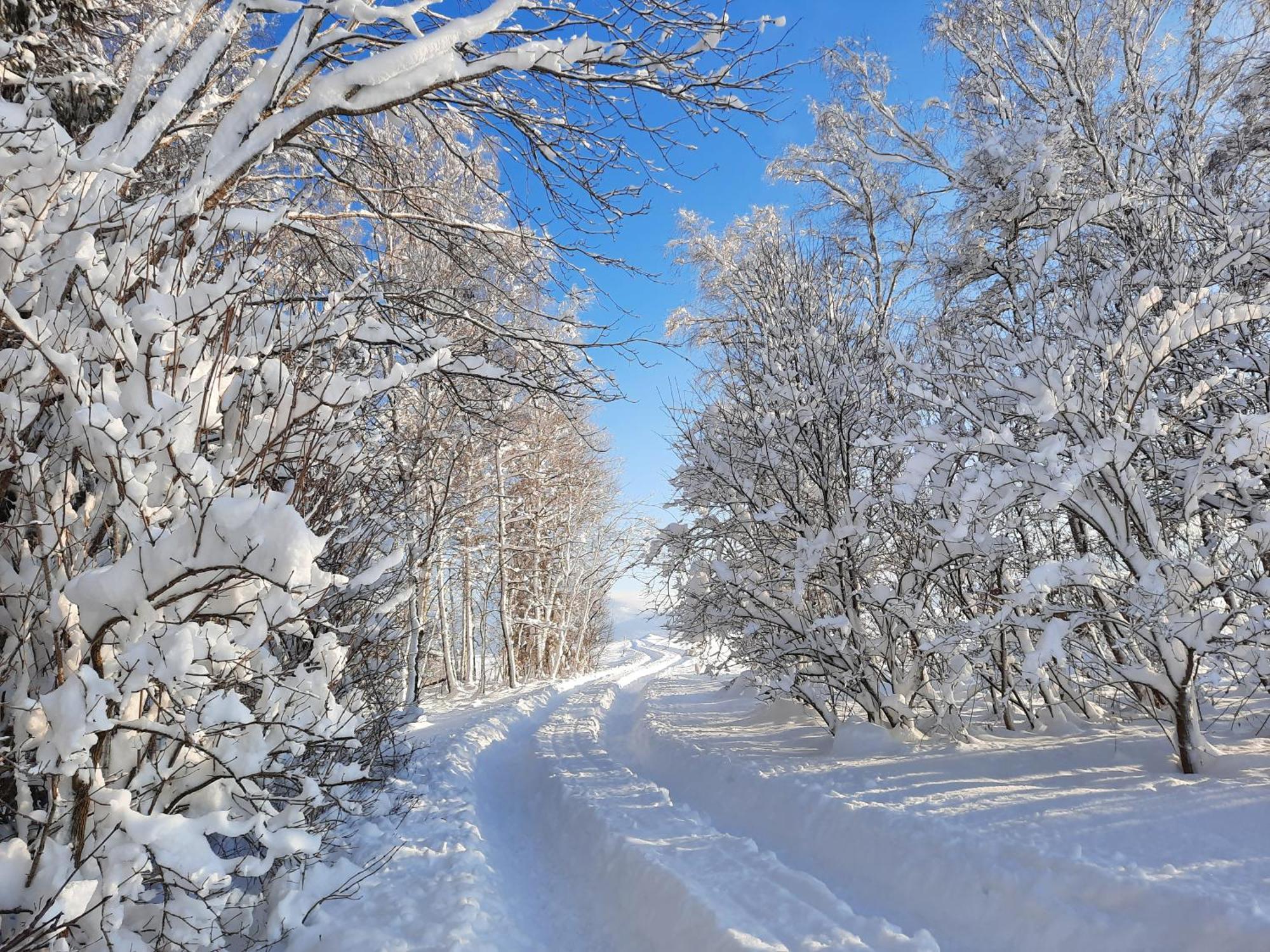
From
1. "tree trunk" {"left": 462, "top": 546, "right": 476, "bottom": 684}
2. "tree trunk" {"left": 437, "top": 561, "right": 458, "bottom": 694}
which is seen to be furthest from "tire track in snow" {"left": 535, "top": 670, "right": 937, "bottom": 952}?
"tree trunk" {"left": 462, "top": 546, "right": 476, "bottom": 684}

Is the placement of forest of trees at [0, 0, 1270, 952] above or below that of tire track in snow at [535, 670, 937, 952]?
above

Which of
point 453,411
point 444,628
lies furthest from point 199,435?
point 444,628

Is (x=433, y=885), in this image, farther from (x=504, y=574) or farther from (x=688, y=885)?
(x=504, y=574)

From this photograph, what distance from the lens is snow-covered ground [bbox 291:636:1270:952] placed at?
3410 millimetres

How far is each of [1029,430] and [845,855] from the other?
401cm

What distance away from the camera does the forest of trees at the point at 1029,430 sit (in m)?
4.63

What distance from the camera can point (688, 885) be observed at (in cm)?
396

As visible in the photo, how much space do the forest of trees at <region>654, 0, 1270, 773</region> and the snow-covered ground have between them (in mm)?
672

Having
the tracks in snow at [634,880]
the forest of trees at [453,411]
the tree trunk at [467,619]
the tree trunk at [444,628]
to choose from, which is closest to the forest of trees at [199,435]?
the forest of trees at [453,411]

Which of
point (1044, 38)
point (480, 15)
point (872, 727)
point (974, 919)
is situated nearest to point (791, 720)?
point (872, 727)

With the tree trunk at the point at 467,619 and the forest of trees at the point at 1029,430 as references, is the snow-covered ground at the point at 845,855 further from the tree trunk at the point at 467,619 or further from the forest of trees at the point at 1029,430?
the tree trunk at the point at 467,619

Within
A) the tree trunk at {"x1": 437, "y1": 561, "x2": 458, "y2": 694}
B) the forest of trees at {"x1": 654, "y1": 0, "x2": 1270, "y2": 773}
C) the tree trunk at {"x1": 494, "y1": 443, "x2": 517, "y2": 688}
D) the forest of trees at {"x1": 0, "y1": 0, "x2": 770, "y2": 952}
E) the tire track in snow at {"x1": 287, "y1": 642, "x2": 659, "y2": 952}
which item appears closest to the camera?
the forest of trees at {"x1": 0, "y1": 0, "x2": 770, "y2": 952}

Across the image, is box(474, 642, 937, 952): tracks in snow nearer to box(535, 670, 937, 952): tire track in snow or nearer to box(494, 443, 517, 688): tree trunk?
box(535, 670, 937, 952): tire track in snow

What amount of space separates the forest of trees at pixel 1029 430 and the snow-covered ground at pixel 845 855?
67 cm
